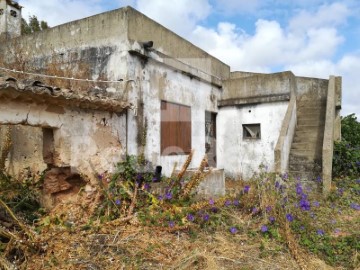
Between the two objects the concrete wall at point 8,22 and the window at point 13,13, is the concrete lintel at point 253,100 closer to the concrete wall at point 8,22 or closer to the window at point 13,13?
the concrete wall at point 8,22

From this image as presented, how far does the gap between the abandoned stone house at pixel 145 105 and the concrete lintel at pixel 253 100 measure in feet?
0.11

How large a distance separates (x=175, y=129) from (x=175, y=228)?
12.4ft

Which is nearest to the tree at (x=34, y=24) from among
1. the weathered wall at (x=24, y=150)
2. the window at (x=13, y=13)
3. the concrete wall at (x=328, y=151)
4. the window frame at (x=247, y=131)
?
the window at (x=13, y=13)

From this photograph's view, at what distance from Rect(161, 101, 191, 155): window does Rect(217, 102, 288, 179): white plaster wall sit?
216 cm

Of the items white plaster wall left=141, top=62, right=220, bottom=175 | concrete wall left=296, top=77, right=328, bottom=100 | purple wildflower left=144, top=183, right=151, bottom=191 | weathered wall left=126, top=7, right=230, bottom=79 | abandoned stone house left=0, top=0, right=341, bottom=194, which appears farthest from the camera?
concrete wall left=296, top=77, right=328, bottom=100

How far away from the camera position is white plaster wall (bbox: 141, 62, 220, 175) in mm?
7422

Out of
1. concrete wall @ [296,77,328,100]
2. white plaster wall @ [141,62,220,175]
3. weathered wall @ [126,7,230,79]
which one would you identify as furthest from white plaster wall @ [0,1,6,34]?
concrete wall @ [296,77,328,100]

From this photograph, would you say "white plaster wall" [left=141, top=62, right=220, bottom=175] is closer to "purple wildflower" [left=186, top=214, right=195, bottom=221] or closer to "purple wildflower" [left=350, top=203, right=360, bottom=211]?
"purple wildflower" [left=186, top=214, right=195, bottom=221]

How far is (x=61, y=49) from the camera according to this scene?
7848mm

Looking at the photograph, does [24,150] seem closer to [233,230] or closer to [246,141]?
[233,230]

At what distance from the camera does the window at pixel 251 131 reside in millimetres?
10344

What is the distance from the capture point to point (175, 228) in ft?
16.5

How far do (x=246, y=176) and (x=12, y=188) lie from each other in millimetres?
6808

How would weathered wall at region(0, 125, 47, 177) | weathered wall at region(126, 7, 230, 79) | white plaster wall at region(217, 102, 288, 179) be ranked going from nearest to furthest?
weathered wall at region(126, 7, 230, 79)
weathered wall at region(0, 125, 47, 177)
white plaster wall at region(217, 102, 288, 179)
